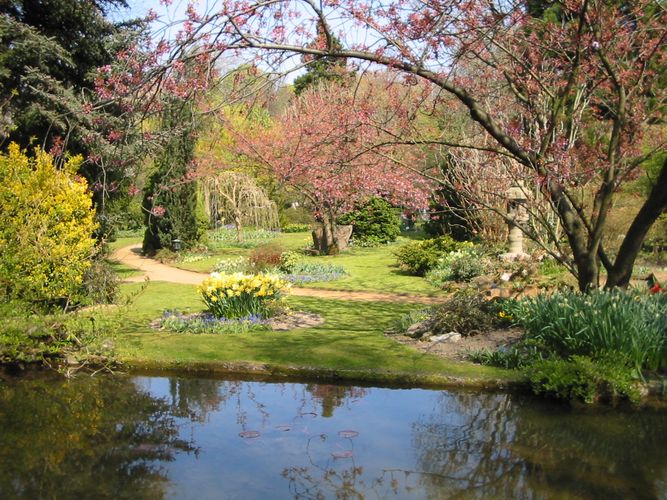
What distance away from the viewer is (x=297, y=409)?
602 centimetres

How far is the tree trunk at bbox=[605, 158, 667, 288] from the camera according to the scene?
617 cm

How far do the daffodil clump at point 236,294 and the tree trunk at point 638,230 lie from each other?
4869 millimetres

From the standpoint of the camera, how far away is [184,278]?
16.0m

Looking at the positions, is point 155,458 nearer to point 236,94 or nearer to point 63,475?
point 63,475

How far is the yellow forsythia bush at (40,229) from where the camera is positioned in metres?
7.12

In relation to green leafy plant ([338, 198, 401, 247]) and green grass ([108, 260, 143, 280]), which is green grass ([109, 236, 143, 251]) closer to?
green grass ([108, 260, 143, 280])

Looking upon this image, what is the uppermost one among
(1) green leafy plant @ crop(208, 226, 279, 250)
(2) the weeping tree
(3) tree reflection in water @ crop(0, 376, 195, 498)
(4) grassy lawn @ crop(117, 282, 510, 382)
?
(2) the weeping tree

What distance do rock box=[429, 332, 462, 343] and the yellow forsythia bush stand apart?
183 inches

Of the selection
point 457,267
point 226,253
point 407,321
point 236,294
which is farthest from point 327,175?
point 226,253

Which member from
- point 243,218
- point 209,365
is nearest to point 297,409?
point 209,365

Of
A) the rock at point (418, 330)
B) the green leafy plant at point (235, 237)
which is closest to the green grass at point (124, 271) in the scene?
the green leafy plant at point (235, 237)

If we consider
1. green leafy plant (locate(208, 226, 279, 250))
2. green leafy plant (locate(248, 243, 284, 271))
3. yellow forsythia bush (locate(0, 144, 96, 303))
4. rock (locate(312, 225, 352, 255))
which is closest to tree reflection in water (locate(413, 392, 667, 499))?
yellow forsythia bush (locate(0, 144, 96, 303))

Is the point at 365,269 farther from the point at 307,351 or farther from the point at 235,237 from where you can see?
the point at 235,237

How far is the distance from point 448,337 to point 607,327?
225cm
